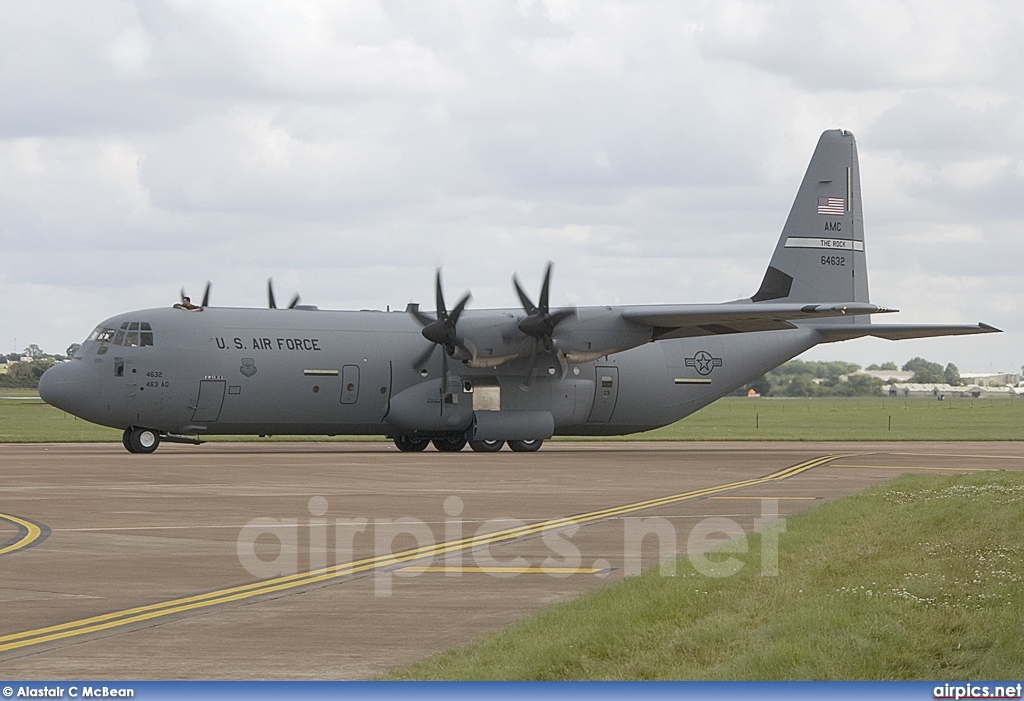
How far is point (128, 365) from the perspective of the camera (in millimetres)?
35844

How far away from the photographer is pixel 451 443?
41.3 m

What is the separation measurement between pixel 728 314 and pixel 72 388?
1725cm

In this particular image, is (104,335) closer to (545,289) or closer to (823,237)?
(545,289)

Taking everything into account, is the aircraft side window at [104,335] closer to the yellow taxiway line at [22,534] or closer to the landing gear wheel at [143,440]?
the landing gear wheel at [143,440]

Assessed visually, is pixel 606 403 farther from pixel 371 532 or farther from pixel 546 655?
pixel 546 655

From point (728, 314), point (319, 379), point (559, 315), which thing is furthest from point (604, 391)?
point (319, 379)

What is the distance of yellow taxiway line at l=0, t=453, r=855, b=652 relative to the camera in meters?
10.5

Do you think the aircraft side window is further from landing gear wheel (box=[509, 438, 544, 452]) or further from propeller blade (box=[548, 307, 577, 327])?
landing gear wheel (box=[509, 438, 544, 452])

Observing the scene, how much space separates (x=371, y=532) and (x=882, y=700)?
38.0 ft

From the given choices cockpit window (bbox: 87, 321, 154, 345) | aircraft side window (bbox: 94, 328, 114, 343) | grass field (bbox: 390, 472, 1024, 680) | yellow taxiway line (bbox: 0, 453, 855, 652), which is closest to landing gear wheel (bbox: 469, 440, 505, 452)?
cockpit window (bbox: 87, 321, 154, 345)

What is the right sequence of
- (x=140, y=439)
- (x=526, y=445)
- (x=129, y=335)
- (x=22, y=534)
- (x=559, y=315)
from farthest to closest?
(x=526, y=445) → (x=559, y=315) → (x=140, y=439) → (x=129, y=335) → (x=22, y=534)

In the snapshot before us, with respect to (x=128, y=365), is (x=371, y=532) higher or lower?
lower

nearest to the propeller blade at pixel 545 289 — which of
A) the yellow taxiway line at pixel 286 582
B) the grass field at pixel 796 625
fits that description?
the yellow taxiway line at pixel 286 582

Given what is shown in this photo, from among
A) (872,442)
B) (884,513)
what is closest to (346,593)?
(884,513)
